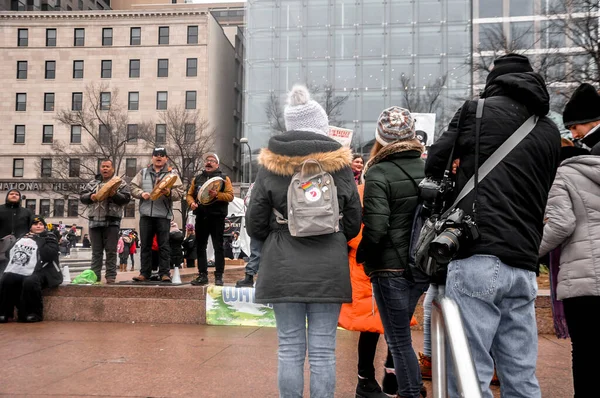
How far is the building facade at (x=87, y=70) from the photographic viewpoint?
5712cm

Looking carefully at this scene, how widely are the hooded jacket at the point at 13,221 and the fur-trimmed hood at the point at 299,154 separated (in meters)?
6.95

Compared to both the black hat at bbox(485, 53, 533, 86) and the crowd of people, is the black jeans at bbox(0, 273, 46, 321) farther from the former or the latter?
the black hat at bbox(485, 53, 533, 86)

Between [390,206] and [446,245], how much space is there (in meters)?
1.15

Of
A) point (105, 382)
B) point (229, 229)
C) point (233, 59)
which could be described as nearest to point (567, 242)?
point (105, 382)

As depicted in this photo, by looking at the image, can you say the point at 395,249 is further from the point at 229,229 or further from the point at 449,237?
the point at 229,229

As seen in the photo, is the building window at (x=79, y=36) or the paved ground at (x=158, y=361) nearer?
the paved ground at (x=158, y=361)

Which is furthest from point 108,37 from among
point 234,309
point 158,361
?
point 158,361

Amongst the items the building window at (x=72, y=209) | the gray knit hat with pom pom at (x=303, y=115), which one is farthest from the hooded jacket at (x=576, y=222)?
the building window at (x=72, y=209)

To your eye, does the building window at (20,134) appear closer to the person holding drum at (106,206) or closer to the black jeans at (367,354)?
the person holding drum at (106,206)

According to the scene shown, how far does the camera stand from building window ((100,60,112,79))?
191 feet

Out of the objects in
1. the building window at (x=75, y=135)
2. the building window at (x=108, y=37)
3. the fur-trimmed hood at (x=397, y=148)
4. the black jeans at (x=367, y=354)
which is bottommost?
the black jeans at (x=367, y=354)

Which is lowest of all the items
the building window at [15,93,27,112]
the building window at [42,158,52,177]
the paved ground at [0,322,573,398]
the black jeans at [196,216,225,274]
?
the paved ground at [0,322,573,398]

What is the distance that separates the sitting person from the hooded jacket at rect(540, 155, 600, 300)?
7032 millimetres

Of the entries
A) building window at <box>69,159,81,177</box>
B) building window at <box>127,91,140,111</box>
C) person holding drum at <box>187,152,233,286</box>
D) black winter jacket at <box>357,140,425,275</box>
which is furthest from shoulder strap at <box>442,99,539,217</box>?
building window at <box>127,91,140,111</box>
